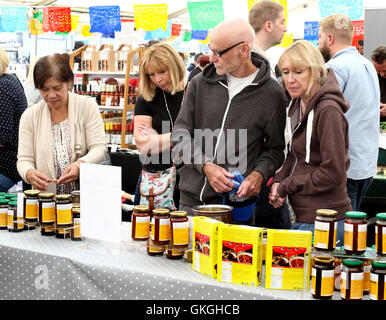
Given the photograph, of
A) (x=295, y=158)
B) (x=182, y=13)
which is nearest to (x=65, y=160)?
(x=295, y=158)

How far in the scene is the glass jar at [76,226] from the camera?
218 cm

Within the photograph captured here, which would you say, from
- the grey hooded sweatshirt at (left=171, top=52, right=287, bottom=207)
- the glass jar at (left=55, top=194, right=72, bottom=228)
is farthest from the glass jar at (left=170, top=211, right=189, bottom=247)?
the glass jar at (left=55, top=194, right=72, bottom=228)

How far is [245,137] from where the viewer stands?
2.30m

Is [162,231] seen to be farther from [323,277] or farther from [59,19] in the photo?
[59,19]

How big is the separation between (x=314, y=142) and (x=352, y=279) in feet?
2.50

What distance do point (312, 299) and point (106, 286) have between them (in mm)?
777

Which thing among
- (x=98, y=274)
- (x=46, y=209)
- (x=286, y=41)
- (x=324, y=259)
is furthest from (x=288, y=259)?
(x=286, y=41)

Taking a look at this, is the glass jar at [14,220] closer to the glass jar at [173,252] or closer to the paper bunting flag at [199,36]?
the glass jar at [173,252]

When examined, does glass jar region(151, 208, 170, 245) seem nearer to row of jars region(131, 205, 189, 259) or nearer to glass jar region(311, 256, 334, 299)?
row of jars region(131, 205, 189, 259)

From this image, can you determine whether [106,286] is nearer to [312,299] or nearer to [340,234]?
[312,299]

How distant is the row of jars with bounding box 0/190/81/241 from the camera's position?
219cm

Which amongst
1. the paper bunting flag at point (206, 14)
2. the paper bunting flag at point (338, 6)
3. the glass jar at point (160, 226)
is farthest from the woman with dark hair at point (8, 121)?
the paper bunting flag at point (206, 14)
